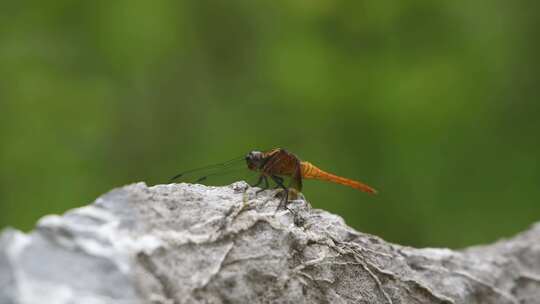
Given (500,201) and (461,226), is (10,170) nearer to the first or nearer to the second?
(461,226)

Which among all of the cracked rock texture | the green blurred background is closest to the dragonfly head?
the cracked rock texture

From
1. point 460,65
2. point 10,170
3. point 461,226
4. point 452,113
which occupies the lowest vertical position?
point 461,226

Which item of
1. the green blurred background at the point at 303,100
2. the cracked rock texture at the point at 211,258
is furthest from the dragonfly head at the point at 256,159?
the green blurred background at the point at 303,100

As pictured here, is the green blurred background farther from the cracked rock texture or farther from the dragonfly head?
the cracked rock texture

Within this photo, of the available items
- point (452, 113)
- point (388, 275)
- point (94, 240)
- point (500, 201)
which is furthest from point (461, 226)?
point (94, 240)

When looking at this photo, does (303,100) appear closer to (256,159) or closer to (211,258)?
(256,159)

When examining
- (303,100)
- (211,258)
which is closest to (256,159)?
(211,258)

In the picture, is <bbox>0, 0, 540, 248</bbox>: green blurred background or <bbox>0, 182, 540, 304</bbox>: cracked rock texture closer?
<bbox>0, 182, 540, 304</bbox>: cracked rock texture
